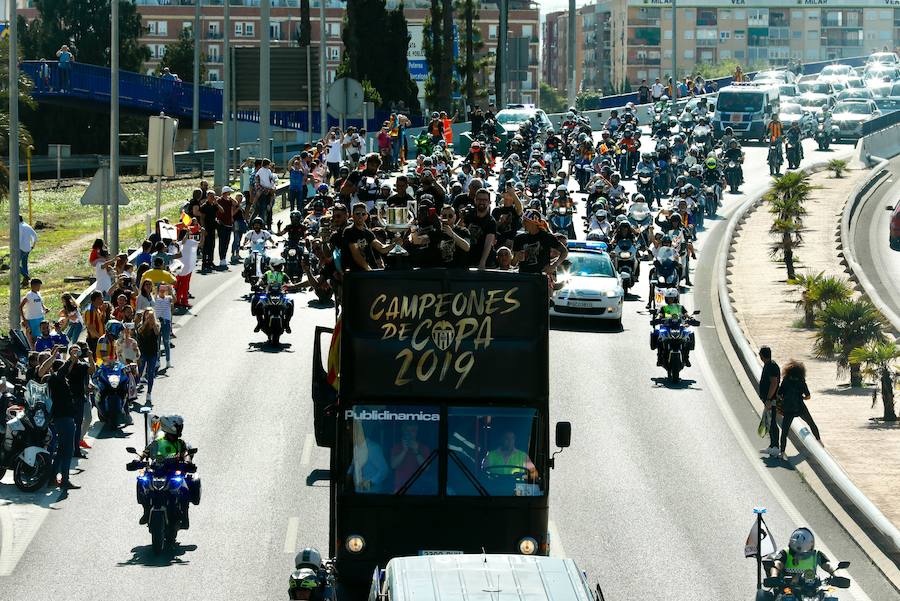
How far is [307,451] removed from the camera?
22672 millimetres

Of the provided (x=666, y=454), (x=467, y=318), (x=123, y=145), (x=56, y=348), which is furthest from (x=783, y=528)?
(x=123, y=145)

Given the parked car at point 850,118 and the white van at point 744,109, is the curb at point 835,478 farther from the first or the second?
the parked car at point 850,118

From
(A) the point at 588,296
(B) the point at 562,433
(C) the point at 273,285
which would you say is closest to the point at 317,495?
(B) the point at 562,433

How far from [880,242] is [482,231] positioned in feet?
114

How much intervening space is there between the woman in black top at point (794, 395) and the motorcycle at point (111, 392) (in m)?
8.95

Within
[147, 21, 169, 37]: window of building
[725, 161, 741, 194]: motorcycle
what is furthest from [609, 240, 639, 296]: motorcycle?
[147, 21, 169, 37]: window of building

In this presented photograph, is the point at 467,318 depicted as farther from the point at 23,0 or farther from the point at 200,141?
the point at 23,0

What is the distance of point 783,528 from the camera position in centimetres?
1936

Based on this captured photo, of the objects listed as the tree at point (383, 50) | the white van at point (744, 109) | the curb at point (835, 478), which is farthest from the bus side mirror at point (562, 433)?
the tree at point (383, 50)

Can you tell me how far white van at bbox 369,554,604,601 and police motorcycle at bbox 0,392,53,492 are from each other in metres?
10.3

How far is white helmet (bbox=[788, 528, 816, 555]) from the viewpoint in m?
14.2

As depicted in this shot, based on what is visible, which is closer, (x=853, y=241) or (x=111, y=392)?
(x=111, y=392)

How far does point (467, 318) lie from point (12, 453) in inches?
331

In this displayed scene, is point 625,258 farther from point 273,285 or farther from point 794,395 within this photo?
point 794,395
